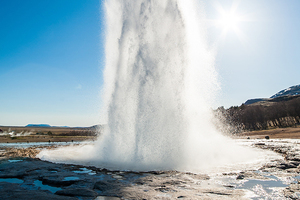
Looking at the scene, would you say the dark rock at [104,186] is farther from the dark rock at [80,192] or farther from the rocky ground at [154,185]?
the dark rock at [80,192]

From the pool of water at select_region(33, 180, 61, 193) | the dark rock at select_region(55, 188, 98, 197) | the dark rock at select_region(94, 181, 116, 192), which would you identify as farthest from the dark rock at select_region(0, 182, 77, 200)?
the dark rock at select_region(94, 181, 116, 192)

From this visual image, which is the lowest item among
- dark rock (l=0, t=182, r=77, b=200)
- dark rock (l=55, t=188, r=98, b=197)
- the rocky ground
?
the rocky ground

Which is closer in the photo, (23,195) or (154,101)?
(23,195)

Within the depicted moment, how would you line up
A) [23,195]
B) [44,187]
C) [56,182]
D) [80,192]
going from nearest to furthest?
[23,195]
[80,192]
[44,187]
[56,182]

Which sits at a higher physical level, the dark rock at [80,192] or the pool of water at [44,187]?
the dark rock at [80,192]

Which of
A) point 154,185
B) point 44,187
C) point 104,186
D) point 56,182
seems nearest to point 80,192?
point 104,186

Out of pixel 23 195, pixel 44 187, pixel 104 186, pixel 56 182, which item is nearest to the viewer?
pixel 23 195

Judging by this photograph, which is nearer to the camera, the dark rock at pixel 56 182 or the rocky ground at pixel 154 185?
the rocky ground at pixel 154 185

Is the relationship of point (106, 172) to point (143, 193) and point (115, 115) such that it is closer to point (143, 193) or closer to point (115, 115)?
point (143, 193)

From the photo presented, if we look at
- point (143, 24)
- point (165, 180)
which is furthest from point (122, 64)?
point (165, 180)

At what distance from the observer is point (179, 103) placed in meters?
14.8

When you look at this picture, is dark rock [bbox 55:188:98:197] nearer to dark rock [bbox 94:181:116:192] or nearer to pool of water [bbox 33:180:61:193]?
dark rock [bbox 94:181:116:192]

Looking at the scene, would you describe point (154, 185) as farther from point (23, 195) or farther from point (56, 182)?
point (23, 195)

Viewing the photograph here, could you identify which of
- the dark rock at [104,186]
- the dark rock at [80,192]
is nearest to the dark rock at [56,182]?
the dark rock at [80,192]
